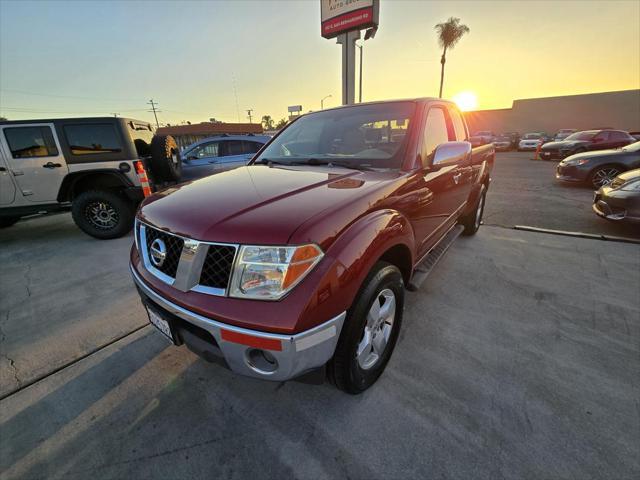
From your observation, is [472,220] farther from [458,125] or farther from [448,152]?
[448,152]

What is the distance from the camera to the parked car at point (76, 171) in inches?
177

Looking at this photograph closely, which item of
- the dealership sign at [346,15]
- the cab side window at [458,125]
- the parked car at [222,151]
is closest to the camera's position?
the cab side window at [458,125]

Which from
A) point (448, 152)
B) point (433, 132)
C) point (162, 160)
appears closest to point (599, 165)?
point (433, 132)

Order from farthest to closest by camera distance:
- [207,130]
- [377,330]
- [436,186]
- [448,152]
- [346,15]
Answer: [207,130]
[346,15]
[436,186]
[448,152]
[377,330]

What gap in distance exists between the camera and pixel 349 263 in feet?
4.45

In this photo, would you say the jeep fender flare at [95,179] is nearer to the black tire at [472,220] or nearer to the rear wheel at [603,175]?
the black tire at [472,220]

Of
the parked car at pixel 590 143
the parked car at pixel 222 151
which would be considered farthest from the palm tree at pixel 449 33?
the parked car at pixel 222 151

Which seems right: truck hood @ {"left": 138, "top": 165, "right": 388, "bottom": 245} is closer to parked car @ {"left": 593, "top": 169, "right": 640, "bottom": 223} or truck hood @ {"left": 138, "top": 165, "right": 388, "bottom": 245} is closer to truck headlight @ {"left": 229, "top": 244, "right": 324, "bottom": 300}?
truck headlight @ {"left": 229, "top": 244, "right": 324, "bottom": 300}

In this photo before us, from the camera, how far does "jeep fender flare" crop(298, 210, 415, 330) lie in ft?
4.07

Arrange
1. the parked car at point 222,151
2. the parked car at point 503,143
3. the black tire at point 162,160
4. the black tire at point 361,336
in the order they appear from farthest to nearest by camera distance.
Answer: the parked car at point 503,143
the parked car at point 222,151
the black tire at point 162,160
the black tire at point 361,336

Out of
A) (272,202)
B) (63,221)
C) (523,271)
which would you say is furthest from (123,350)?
(63,221)

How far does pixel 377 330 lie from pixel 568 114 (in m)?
42.9

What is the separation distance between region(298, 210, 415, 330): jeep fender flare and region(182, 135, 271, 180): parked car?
6.12m

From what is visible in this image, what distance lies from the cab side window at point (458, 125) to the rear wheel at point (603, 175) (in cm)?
638
